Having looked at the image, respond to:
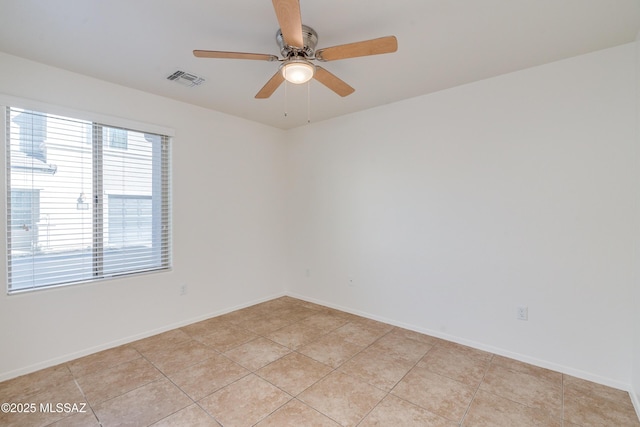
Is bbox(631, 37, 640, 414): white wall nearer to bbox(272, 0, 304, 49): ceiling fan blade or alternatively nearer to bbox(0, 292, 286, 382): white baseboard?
bbox(272, 0, 304, 49): ceiling fan blade

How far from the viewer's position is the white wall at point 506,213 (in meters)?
2.27

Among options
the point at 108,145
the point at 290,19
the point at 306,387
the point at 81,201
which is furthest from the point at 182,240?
the point at 290,19

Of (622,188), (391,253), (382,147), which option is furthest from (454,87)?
(391,253)

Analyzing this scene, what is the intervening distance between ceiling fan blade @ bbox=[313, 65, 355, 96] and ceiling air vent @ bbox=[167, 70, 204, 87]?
4.36 feet

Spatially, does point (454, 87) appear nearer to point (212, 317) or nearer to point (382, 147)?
point (382, 147)

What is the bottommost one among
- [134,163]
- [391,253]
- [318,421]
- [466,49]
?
[318,421]

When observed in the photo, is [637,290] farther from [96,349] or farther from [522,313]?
[96,349]

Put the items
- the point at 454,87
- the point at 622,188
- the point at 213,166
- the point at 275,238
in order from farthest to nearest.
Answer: the point at 275,238 → the point at 213,166 → the point at 454,87 → the point at 622,188

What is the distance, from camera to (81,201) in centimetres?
274

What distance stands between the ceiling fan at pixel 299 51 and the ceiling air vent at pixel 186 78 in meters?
0.93

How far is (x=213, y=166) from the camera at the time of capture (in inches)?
146

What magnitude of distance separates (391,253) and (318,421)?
199 cm

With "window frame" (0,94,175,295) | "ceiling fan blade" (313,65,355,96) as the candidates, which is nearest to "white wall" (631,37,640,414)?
"ceiling fan blade" (313,65,355,96)

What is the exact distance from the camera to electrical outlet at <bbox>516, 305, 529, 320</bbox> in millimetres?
2605
